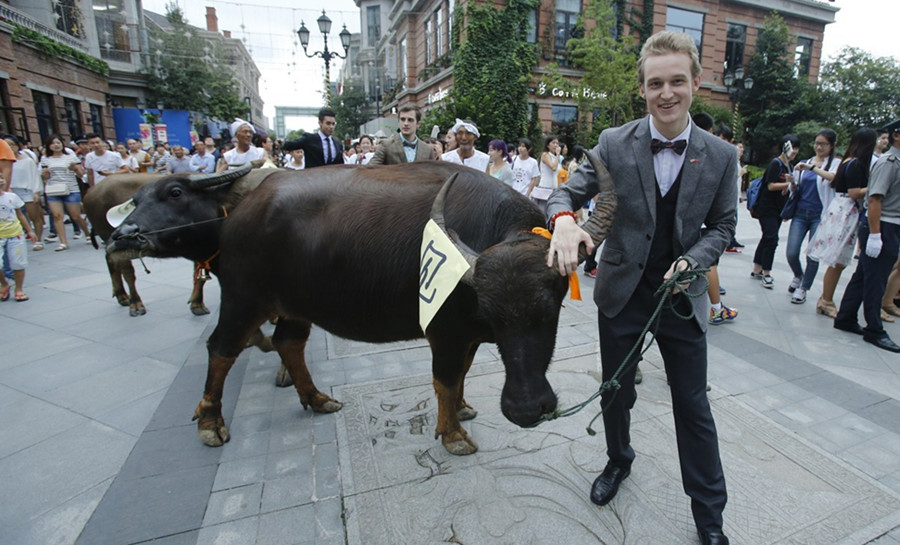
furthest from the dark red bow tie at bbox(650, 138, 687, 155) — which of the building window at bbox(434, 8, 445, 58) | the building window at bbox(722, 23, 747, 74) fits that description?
the building window at bbox(722, 23, 747, 74)

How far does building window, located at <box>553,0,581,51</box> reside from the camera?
21438 millimetres

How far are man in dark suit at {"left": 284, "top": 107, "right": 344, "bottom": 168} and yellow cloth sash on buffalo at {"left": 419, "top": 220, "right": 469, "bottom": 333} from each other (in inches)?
157

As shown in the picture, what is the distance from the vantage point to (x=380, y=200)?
2920mm

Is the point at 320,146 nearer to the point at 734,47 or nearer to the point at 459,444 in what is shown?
the point at 459,444

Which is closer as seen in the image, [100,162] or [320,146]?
[320,146]

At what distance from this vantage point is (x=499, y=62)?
20188 millimetres

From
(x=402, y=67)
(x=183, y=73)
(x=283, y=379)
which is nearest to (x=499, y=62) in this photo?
(x=402, y=67)

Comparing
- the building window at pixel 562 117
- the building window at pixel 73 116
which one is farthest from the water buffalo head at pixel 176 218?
the building window at pixel 73 116

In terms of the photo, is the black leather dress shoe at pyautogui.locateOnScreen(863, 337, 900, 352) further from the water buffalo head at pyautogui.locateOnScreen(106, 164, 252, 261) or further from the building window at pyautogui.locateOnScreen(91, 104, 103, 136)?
the building window at pyautogui.locateOnScreen(91, 104, 103, 136)

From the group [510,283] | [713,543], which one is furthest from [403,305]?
[713,543]

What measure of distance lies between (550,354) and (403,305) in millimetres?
1049

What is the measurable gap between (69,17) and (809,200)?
27.7 metres

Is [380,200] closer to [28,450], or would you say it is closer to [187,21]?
[28,450]

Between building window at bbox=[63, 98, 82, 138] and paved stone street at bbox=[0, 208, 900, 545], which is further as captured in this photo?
building window at bbox=[63, 98, 82, 138]
